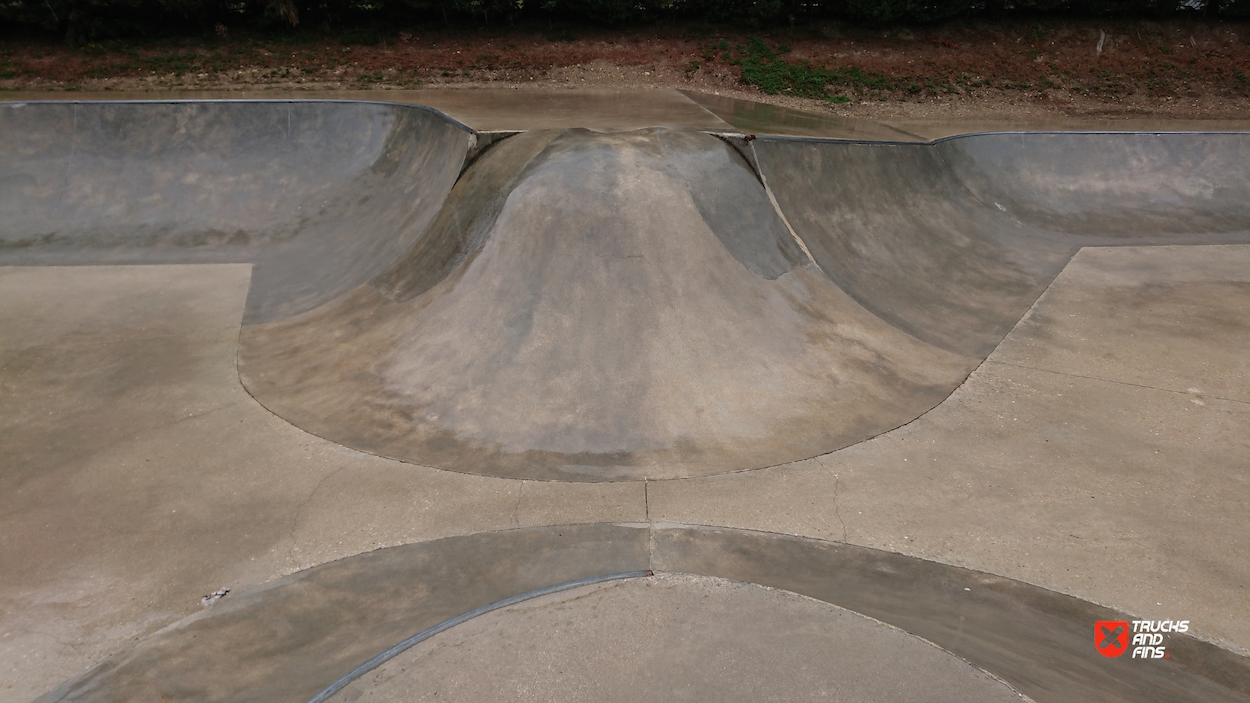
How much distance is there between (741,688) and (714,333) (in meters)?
3.95

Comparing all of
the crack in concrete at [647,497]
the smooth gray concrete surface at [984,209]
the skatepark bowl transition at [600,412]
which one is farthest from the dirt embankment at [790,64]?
the crack in concrete at [647,497]

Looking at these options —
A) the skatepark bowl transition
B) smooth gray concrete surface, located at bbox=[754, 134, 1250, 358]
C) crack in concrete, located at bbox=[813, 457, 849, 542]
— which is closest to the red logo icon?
the skatepark bowl transition

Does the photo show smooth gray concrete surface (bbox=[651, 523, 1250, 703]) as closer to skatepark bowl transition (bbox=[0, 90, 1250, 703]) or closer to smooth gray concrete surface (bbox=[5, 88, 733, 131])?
skatepark bowl transition (bbox=[0, 90, 1250, 703])

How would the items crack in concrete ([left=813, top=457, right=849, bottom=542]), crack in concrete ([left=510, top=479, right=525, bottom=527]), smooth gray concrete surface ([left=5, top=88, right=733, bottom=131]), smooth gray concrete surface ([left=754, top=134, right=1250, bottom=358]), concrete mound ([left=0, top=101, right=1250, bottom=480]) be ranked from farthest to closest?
smooth gray concrete surface ([left=5, top=88, right=733, bottom=131]) < smooth gray concrete surface ([left=754, top=134, right=1250, bottom=358]) < concrete mound ([left=0, top=101, right=1250, bottom=480]) < crack in concrete ([left=510, top=479, right=525, bottom=527]) < crack in concrete ([left=813, top=457, right=849, bottom=542])

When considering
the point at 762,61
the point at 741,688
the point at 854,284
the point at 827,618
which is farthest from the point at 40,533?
the point at 762,61

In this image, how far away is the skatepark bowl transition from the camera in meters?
4.11

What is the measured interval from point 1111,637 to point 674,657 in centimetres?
272

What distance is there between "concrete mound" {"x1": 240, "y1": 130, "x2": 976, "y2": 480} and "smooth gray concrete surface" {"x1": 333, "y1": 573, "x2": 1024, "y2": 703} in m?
1.92

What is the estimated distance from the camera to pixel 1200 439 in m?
6.35

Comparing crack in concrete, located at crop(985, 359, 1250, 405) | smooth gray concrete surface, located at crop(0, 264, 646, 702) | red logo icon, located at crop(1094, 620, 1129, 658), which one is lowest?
smooth gray concrete surface, located at crop(0, 264, 646, 702)

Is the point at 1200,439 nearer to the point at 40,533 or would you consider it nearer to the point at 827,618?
the point at 827,618

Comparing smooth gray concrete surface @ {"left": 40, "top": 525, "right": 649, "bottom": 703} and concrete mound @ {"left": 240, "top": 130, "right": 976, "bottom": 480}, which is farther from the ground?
concrete mound @ {"left": 240, "top": 130, "right": 976, "bottom": 480}

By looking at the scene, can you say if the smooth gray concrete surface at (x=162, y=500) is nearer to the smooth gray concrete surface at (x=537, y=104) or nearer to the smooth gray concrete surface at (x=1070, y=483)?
the smooth gray concrete surface at (x=1070, y=483)

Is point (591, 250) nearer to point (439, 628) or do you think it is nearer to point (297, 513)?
point (297, 513)
